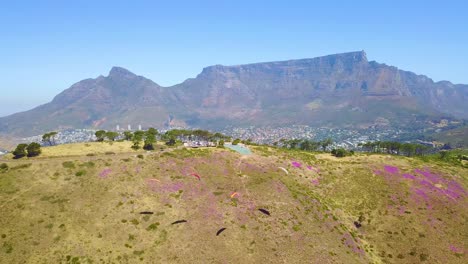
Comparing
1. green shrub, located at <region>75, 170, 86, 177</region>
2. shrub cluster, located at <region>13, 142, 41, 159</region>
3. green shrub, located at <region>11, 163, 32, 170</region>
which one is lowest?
green shrub, located at <region>75, 170, 86, 177</region>

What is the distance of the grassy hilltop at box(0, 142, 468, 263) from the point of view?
6481 centimetres

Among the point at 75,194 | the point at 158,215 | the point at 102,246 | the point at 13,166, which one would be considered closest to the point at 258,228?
the point at 158,215

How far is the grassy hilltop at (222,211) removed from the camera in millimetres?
64812

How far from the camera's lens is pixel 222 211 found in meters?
77.2

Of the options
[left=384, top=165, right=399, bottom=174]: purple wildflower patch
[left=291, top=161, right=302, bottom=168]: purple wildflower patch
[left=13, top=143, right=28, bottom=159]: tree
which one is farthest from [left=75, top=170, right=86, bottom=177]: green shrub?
[left=384, top=165, right=399, bottom=174]: purple wildflower patch

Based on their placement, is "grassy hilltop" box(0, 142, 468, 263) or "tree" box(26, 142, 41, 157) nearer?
"grassy hilltop" box(0, 142, 468, 263)

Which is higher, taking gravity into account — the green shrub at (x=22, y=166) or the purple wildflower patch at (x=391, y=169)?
the green shrub at (x=22, y=166)

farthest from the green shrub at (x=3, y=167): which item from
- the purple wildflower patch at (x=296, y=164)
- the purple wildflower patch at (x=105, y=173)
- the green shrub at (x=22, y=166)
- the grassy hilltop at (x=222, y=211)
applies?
the purple wildflower patch at (x=296, y=164)

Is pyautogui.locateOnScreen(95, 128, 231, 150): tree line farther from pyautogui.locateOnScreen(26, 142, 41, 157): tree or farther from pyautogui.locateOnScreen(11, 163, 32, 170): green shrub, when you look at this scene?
pyautogui.locateOnScreen(11, 163, 32, 170): green shrub

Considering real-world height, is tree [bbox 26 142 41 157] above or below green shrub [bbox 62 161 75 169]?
above

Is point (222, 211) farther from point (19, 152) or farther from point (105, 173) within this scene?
point (19, 152)

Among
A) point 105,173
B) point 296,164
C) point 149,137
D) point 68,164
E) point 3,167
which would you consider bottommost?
point 296,164

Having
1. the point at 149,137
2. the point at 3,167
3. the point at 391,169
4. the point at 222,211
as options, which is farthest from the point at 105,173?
the point at 391,169

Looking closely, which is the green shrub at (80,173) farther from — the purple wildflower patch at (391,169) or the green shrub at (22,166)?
the purple wildflower patch at (391,169)
